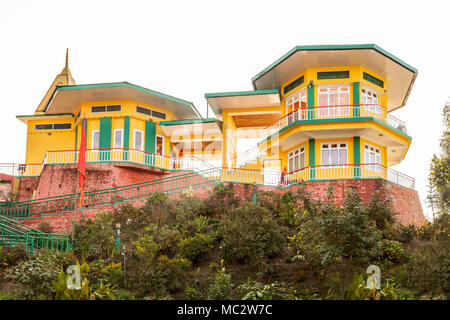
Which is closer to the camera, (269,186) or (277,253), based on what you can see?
(277,253)

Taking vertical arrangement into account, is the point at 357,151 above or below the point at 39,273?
above

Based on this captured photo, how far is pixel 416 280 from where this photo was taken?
47.6ft

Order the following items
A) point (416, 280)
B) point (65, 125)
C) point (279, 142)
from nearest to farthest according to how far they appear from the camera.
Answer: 1. point (416, 280)
2. point (279, 142)
3. point (65, 125)

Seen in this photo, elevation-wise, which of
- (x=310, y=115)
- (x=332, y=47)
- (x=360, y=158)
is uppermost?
(x=332, y=47)

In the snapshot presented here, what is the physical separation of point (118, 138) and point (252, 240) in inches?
571

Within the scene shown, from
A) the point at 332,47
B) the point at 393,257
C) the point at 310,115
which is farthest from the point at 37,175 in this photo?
the point at 393,257

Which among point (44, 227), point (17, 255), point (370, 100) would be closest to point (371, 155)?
point (370, 100)

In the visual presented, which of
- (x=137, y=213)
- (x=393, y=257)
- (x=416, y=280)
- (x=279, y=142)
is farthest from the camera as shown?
(x=279, y=142)

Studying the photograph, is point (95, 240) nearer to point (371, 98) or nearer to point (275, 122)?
point (275, 122)

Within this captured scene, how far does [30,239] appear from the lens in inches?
703

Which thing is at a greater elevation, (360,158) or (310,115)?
(310,115)

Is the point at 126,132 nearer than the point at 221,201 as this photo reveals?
No

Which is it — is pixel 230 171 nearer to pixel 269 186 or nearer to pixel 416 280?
pixel 269 186

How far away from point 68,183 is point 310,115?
42.5ft
